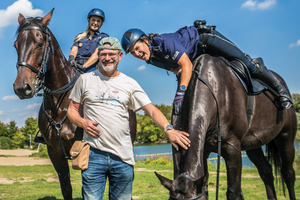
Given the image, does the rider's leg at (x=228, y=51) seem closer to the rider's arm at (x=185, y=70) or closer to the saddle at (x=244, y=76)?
the saddle at (x=244, y=76)

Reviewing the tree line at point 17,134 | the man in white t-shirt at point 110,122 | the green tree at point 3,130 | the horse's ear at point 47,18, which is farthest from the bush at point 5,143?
the man in white t-shirt at point 110,122

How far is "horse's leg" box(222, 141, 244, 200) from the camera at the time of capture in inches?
136

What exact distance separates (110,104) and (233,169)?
1867mm

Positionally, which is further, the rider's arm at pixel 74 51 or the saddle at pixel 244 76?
the rider's arm at pixel 74 51

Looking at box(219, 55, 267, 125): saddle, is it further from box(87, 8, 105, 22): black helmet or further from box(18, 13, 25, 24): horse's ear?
box(18, 13, 25, 24): horse's ear

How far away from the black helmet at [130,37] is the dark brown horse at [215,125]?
89 cm

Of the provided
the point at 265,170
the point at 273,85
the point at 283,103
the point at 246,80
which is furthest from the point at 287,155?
the point at 246,80

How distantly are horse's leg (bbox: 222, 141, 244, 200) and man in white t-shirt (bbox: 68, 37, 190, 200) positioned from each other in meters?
1.04

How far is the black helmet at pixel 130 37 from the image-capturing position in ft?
11.7

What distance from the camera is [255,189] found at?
8.09 metres

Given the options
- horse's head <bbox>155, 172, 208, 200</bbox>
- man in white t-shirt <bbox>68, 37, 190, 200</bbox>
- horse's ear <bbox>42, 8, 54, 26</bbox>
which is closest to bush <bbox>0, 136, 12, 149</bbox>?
horse's ear <bbox>42, 8, 54, 26</bbox>

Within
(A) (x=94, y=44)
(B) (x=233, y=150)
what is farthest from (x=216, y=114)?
(A) (x=94, y=44)

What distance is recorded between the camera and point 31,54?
3.64m

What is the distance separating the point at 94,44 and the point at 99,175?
9.96 feet
